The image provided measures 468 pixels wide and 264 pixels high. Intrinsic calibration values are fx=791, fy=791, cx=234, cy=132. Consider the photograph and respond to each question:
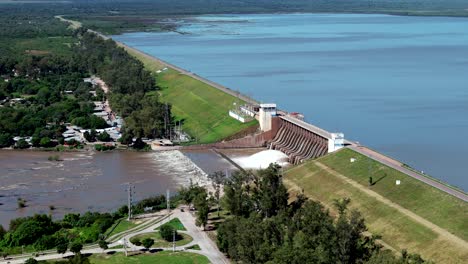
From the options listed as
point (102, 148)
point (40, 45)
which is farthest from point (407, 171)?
point (40, 45)

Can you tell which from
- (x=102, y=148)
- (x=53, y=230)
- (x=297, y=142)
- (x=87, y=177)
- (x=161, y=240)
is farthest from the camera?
(x=102, y=148)

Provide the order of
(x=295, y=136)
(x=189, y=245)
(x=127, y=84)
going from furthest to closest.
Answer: (x=127, y=84)
(x=295, y=136)
(x=189, y=245)

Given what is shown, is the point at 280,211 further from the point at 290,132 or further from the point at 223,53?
the point at 223,53

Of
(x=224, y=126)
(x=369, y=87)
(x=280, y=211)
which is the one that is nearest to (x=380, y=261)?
(x=280, y=211)

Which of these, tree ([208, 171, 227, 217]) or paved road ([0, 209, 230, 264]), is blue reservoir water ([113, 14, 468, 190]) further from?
paved road ([0, 209, 230, 264])

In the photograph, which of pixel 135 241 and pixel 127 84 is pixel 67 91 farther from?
pixel 135 241

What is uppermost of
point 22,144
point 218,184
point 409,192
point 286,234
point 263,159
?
point 286,234
